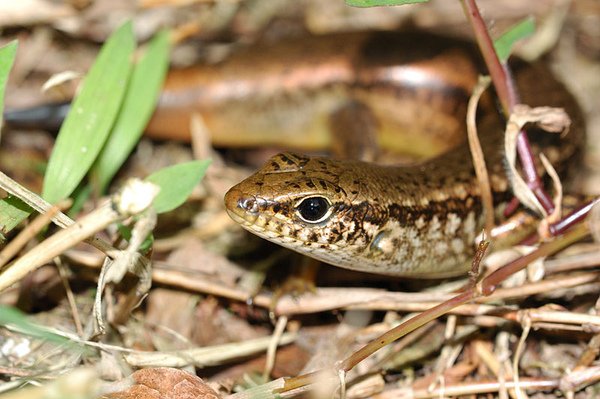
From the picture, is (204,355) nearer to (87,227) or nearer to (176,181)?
(176,181)

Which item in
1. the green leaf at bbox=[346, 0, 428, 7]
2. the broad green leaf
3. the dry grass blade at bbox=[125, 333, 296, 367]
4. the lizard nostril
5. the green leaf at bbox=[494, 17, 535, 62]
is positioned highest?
the green leaf at bbox=[346, 0, 428, 7]

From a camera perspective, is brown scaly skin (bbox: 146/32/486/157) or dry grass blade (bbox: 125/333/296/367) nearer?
dry grass blade (bbox: 125/333/296/367)

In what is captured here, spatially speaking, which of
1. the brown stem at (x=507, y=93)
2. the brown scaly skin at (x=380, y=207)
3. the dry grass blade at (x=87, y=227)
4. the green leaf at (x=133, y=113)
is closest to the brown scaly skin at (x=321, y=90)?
the green leaf at (x=133, y=113)

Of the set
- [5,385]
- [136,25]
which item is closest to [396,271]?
[5,385]

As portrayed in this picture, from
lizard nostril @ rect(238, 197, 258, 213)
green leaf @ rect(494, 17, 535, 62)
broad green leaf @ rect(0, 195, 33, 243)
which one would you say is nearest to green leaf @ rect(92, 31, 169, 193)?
broad green leaf @ rect(0, 195, 33, 243)

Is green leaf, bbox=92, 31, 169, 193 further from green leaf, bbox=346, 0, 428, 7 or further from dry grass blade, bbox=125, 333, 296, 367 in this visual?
green leaf, bbox=346, 0, 428, 7

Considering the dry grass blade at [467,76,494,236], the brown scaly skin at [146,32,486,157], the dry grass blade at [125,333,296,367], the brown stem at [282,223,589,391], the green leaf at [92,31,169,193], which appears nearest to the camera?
the brown stem at [282,223,589,391]

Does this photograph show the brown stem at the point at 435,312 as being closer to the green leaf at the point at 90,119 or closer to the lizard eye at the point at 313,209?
the lizard eye at the point at 313,209
